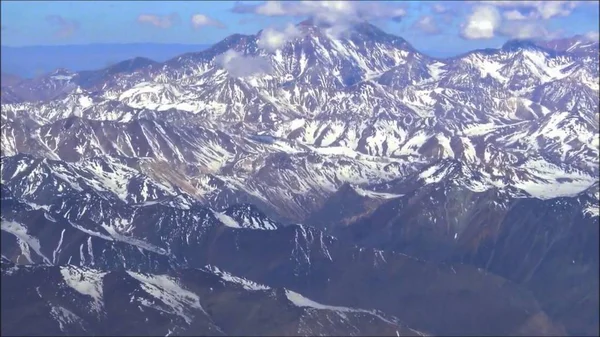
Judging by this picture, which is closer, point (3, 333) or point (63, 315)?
point (3, 333)

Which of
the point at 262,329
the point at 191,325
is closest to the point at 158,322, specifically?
the point at 191,325

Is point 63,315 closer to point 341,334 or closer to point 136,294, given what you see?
point 136,294

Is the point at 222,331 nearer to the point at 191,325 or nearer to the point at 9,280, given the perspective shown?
the point at 191,325

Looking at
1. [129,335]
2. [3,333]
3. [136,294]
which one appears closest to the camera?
[3,333]

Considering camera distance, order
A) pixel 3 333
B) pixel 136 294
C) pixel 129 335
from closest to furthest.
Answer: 1. pixel 3 333
2. pixel 129 335
3. pixel 136 294

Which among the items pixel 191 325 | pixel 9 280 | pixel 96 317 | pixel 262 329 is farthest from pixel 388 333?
pixel 9 280

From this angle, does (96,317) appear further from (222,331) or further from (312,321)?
(312,321)

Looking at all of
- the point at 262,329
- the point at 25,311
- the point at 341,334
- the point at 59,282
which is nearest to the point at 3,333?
the point at 25,311

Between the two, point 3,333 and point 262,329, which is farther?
point 262,329
